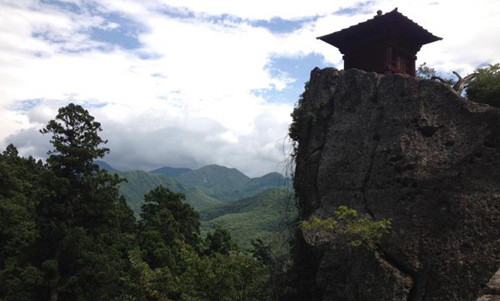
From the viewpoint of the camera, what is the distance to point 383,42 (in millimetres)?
23453

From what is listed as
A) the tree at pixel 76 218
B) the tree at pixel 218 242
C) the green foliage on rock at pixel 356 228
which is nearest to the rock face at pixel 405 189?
the green foliage on rock at pixel 356 228

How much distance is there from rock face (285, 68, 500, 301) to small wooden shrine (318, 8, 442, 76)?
3.00 metres

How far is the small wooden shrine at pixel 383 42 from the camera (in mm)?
23188

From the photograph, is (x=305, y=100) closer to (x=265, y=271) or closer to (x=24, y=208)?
(x=265, y=271)

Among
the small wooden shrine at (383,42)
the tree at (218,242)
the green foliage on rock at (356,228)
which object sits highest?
the small wooden shrine at (383,42)

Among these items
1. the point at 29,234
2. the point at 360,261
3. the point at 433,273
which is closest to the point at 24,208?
the point at 29,234

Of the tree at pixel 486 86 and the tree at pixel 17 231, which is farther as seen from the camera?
the tree at pixel 17 231

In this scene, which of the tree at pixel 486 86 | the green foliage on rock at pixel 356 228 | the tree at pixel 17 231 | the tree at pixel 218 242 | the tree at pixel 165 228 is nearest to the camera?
the green foliage on rock at pixel 356 228

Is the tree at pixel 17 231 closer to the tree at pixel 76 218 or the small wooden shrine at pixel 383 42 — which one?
the tree at pixel 76 218

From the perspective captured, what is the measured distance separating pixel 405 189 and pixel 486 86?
998 cm

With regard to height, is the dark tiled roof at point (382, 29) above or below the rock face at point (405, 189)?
above

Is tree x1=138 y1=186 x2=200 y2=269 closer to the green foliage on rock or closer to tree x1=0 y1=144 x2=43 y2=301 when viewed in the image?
tree x1=0 y1=144 x2=43 y2=301

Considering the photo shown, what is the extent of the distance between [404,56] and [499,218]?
43.6ft

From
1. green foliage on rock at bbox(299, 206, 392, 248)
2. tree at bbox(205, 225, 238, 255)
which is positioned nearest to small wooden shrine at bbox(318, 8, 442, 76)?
green foliage on rock at bbox(299, 206, 392, 248)
